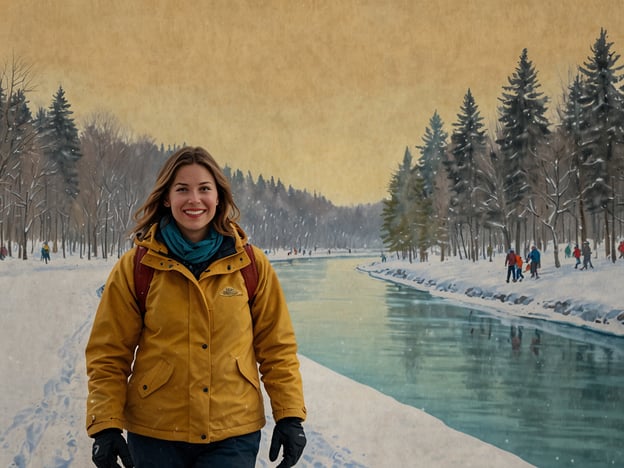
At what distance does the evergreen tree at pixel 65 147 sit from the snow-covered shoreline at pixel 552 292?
2002 centimetres

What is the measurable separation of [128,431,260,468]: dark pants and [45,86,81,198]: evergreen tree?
3264 cm

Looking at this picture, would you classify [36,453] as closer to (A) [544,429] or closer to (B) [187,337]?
(B) [187,337]

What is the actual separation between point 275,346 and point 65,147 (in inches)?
1444

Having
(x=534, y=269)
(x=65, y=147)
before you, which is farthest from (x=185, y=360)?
(x=65, y=147)

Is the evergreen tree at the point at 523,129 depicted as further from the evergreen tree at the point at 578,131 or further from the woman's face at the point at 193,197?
the woman's face at the point at 193,197

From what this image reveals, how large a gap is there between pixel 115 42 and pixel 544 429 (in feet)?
52.3

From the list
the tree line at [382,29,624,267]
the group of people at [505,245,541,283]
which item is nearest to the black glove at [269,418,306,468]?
the tree line at [382,29,624,267]

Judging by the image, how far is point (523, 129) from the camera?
1102 inches

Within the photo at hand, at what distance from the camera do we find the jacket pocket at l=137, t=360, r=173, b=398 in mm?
1987

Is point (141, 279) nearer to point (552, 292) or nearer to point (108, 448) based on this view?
point (108, 448)

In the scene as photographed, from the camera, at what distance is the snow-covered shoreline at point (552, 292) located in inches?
616

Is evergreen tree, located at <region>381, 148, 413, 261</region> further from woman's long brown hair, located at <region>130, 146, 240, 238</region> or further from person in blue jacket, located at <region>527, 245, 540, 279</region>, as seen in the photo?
woman's long brown hair, located at <region>130, 146, 240, 238</region>

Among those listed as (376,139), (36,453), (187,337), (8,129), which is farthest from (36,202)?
(187,337)

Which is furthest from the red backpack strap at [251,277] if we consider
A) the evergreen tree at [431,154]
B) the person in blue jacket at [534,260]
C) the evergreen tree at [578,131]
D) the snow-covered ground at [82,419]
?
the evergreen tree at [431,154]
